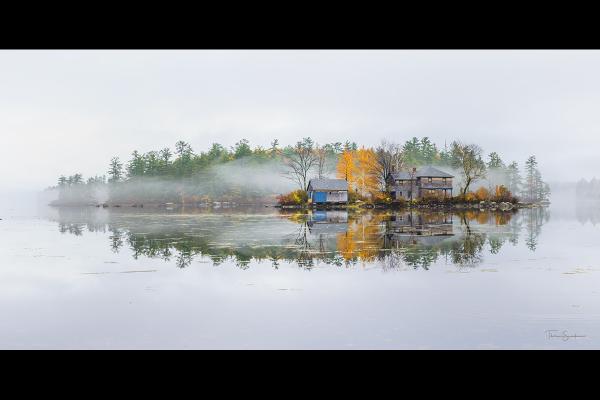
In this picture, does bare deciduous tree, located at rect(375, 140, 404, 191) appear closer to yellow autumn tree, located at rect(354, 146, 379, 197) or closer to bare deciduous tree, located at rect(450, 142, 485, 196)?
yellow autumn tree, located at rect(354, 146, 379, 197)

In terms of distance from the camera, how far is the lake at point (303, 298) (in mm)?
7035

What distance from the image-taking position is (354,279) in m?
11.4

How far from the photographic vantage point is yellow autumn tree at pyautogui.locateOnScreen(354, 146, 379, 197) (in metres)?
73.8

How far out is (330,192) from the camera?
68562 mm

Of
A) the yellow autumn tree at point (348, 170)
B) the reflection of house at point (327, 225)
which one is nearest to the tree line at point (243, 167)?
the yellow autumn tree at point (348, 170)

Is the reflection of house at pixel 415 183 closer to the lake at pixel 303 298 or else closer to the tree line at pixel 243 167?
the tree line at pixel 243 167

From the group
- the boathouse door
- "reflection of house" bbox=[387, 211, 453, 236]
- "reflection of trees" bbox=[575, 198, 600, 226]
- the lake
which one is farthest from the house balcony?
the lake

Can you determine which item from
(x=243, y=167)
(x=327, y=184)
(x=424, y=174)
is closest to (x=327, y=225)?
(x=327, y=184)
